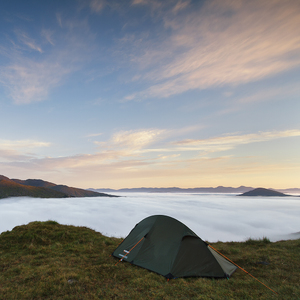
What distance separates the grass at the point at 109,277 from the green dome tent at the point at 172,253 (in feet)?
1.38

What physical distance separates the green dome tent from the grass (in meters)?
0.42

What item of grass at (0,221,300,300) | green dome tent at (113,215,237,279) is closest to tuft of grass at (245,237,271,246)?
grass at (0,221,300,300)

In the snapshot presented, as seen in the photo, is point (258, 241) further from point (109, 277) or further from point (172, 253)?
point (109, 277)

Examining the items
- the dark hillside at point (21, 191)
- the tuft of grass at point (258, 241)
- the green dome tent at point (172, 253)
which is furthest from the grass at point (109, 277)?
the dark hillside at point (21, 191)

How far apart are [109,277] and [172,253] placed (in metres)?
3.06

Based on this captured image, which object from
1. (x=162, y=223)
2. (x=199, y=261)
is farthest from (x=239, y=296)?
(x=162, y=223)

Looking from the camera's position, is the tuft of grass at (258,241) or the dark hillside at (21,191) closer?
the tuft of grass at (258,241)

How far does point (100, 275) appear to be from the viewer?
8.05 meters

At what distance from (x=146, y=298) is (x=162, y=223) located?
13.6 feet

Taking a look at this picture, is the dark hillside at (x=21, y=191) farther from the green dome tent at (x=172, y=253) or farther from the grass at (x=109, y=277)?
the green dome tent at (x=172, y=253)

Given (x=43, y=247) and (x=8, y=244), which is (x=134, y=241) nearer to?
(x=43, y=247)

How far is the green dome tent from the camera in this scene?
8.30 m

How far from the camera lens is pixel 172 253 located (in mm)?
8734

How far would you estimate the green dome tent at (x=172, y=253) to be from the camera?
8.30 metres
